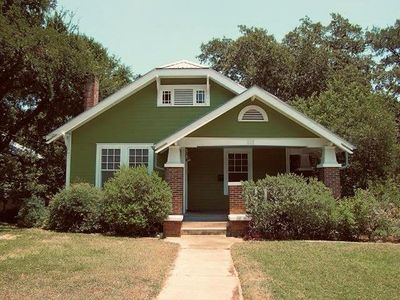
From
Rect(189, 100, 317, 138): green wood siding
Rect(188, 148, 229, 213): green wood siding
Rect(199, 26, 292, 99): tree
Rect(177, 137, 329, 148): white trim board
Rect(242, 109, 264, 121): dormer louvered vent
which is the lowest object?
Rect(188, 148, 229, 213): green wood siding

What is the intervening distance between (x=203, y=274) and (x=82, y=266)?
2435 mm

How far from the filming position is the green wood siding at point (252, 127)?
1528 centimetres

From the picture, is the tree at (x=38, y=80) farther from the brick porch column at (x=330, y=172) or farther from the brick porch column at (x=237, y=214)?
the brick porch column at (x=330, y=172)

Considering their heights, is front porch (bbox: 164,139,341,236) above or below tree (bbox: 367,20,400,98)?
below

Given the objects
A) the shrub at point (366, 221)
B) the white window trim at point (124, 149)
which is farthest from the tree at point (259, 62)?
the shrub at point (366, 221)

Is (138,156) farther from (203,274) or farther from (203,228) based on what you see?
(203,274)

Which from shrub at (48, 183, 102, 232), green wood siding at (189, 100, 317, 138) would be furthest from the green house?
shrub at (48, 183, 102, 232)

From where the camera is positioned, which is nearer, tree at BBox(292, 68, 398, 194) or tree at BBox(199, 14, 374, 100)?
tree at BBox(292, 68, 398, 194)

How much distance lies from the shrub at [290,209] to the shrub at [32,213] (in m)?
8.09

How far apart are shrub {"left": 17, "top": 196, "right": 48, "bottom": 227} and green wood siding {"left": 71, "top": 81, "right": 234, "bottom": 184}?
A: 1617 millimetres

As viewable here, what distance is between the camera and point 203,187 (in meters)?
18.3

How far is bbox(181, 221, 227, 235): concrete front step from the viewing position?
45.5 feet

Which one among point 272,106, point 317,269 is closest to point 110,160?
point 272,106

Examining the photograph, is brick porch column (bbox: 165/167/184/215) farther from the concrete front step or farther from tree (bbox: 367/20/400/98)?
tree (bbox: 367/20/400/98)
